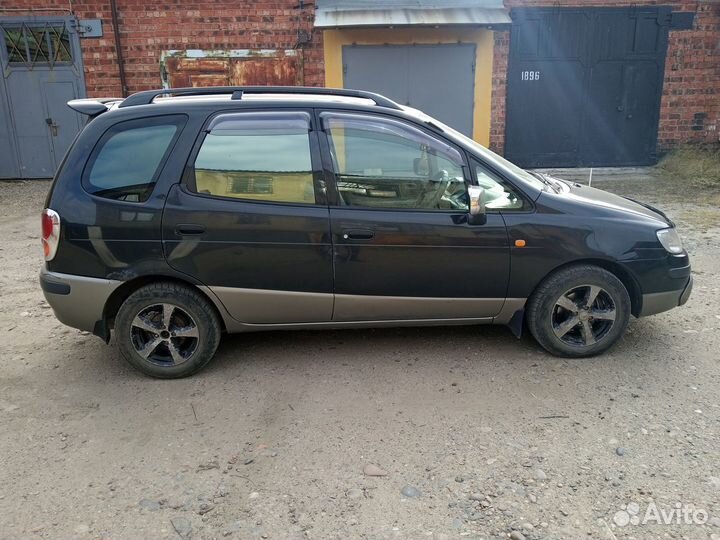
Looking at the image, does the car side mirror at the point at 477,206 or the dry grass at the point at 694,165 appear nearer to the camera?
the car side mirror at the point at 477,206

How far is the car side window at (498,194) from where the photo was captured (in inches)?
157

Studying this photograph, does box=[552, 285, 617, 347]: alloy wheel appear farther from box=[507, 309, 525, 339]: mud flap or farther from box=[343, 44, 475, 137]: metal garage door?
box=[343, 44, 475, 137]: metal garage door

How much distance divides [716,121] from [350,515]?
12014mm

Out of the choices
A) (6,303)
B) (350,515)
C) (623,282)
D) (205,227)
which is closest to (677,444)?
(623,282)

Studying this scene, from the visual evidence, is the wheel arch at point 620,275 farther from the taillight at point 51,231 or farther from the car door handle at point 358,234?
the taillight at point 51,231

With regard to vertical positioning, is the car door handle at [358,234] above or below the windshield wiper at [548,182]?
below

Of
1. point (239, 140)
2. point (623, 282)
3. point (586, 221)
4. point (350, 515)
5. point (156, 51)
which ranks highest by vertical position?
point (156, 51)

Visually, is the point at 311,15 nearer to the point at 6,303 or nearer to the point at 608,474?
the point at 6,303

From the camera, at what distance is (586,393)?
3.73 m

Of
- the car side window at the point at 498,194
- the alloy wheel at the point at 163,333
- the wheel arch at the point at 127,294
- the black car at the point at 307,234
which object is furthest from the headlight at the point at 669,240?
the alloy wheel at the point at 163,333

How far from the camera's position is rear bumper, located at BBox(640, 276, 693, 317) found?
13.6 ft

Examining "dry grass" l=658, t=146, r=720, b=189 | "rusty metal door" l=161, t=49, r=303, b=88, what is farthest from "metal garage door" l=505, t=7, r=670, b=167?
"rusty metal door" l=161, t=49, r=303, b=88

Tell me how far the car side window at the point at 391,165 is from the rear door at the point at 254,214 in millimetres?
179

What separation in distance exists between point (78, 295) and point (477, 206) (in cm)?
261
